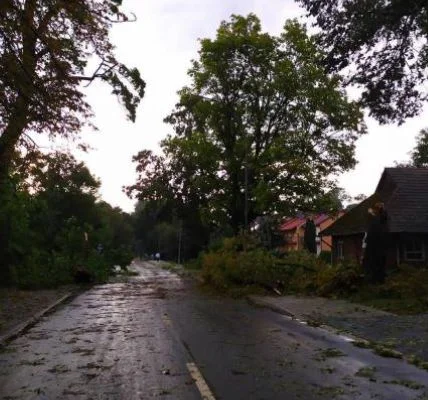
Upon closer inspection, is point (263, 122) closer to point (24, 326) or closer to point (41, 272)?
point (41, 272)

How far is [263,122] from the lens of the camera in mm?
43000

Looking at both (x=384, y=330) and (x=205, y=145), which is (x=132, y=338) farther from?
(x=205, y=145)

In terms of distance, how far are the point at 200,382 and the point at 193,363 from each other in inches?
52.5

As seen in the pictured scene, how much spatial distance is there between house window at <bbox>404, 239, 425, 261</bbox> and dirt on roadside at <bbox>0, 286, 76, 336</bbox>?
1878cm

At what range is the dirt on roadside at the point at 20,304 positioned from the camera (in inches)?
583

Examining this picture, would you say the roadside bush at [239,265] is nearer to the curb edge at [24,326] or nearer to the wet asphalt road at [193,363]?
the curb edge at [24,326]

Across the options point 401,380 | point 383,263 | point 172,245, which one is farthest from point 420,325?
point 172,245

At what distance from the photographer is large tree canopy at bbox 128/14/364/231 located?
4075 centimetres

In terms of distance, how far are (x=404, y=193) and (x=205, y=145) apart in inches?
541

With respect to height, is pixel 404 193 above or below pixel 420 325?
above

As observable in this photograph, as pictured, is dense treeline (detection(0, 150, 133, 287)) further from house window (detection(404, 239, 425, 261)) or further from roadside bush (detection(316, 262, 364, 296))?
house window (detection(404, 239, 425, 261))

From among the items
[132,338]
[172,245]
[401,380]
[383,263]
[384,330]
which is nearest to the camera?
[401,380]

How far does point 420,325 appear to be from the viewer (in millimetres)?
13391

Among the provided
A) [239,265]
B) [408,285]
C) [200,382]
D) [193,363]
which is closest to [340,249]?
[239,265]
